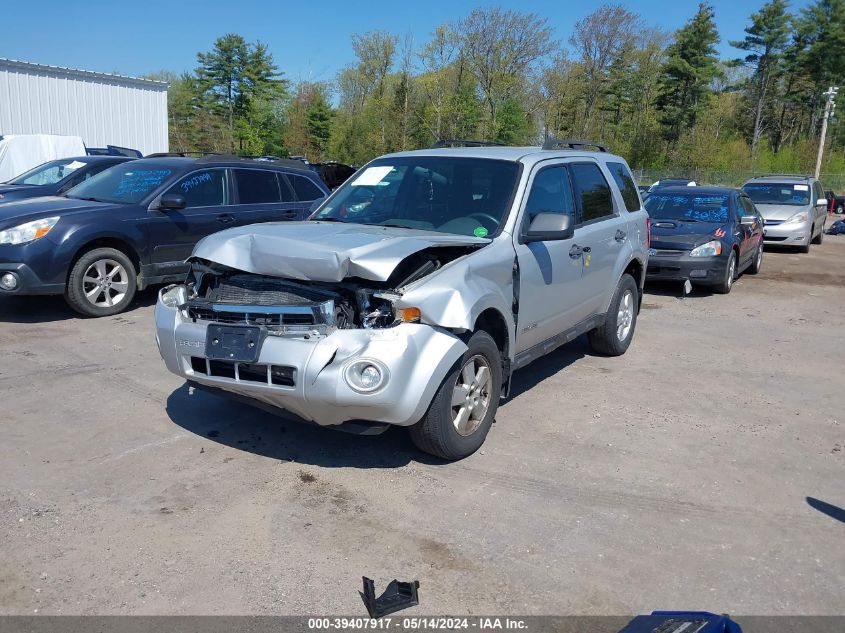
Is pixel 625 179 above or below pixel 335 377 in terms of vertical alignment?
above

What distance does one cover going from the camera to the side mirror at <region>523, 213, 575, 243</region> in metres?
4.95

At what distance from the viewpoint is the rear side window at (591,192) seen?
20.3 feet

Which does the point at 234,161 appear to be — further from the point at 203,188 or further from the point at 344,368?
the point at 344,368

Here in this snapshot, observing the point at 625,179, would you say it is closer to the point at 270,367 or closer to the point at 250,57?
the point at 270,367

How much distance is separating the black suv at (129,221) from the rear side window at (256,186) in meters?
0.01

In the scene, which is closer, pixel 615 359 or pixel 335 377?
pixel 335 377

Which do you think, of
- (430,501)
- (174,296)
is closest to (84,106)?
(174,296)

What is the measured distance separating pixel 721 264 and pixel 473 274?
7621 millimetres

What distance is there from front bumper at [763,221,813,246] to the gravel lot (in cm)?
1143

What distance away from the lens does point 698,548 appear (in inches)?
146

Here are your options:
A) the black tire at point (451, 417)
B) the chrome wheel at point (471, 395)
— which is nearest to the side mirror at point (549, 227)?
the black tire at point (451, 417)

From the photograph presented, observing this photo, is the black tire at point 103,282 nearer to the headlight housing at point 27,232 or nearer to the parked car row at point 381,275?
the parked car row at point 381,275

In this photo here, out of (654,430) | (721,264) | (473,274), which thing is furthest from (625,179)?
(721,264)

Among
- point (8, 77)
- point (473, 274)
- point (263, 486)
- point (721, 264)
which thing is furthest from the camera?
point (8, 77)
